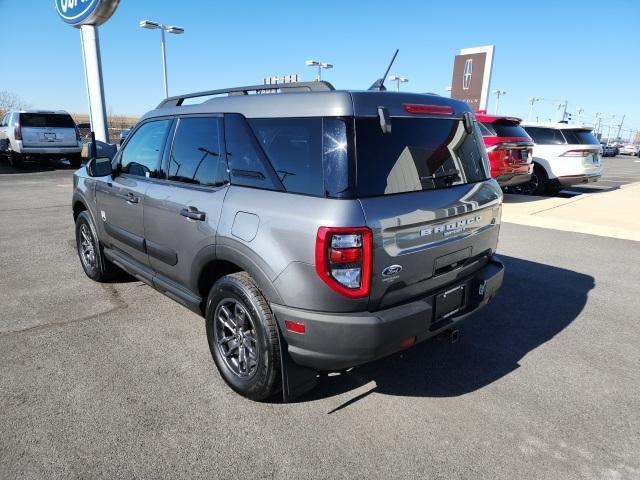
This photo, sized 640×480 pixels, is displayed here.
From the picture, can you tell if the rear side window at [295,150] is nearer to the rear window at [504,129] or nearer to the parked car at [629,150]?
the rear window at [504,129]

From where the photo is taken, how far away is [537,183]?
37.1 feet

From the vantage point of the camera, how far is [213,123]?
293 cm

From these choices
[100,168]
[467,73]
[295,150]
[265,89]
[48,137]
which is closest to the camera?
[295,150]

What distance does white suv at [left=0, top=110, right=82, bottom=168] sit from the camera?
14789mm

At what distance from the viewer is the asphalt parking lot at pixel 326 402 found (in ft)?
7.34

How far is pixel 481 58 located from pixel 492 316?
22.0 meters

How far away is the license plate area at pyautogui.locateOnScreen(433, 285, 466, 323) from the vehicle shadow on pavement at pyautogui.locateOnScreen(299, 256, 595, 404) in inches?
22.2

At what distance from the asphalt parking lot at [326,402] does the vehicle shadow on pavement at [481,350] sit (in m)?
0.01

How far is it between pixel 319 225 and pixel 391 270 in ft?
1.54

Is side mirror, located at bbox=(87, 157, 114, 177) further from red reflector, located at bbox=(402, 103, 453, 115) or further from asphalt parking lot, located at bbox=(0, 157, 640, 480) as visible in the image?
red reflector, located at bbox=(402, 103, 453, 115)

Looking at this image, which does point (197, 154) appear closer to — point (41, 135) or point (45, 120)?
point (41, 135)

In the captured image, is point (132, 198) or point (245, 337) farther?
point (132, 198)

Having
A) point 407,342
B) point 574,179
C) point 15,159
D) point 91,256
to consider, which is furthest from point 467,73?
point 407,342

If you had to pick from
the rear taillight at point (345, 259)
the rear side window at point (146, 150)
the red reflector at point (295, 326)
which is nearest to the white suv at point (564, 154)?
the rear side window at point (146, 150)
